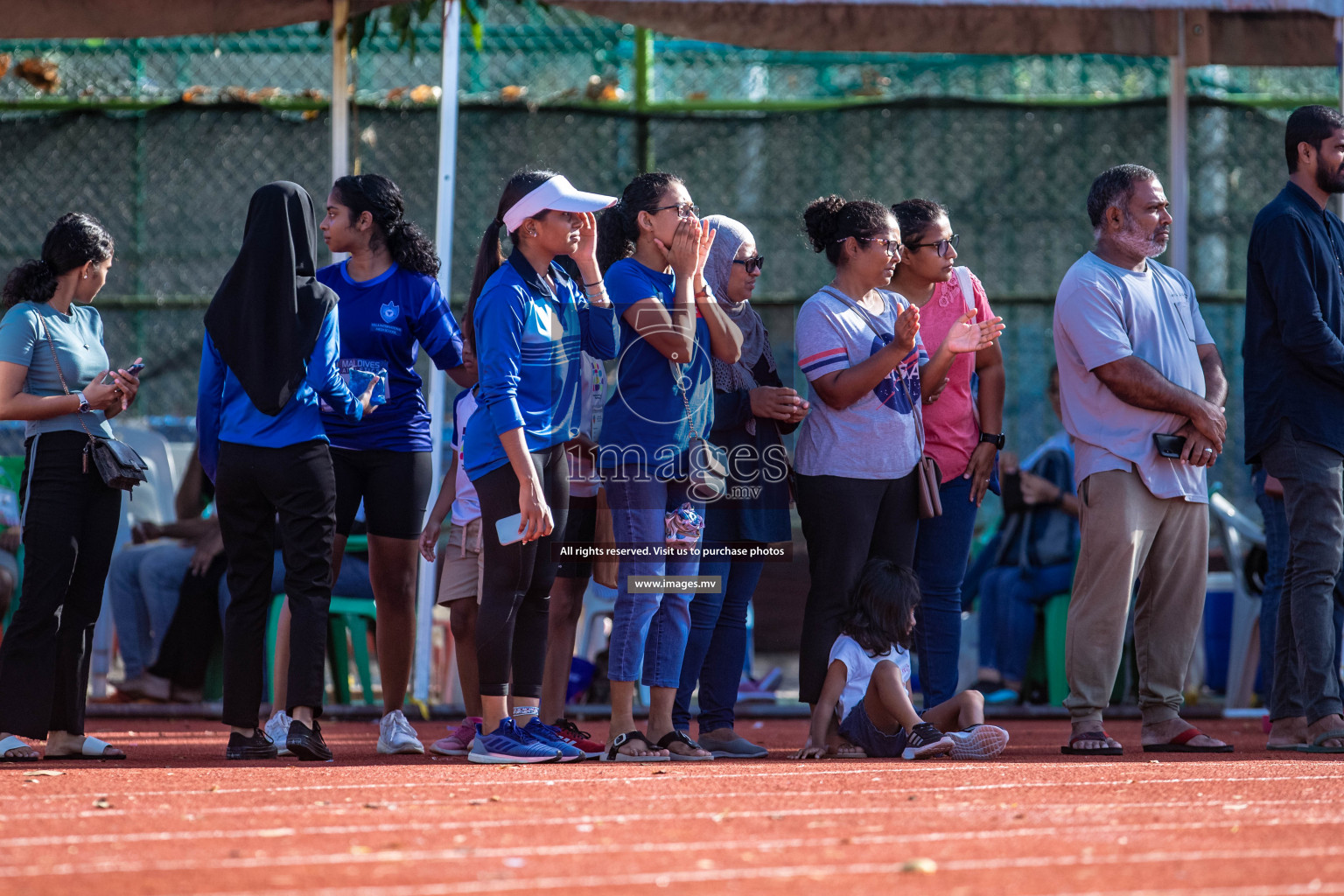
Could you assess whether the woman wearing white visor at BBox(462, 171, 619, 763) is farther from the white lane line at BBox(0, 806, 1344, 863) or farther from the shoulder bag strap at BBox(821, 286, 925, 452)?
the white lane line at BBox(0, 806, 1344, 863)

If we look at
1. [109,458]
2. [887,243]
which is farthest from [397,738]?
[887,243]

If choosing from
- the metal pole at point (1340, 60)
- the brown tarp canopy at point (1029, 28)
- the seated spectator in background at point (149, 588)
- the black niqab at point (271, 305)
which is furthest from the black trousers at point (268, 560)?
the metal pole at point (1340, 60)

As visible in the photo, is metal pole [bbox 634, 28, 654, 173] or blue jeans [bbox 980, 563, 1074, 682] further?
metal pole [bbox 634, 28, 654, 173]

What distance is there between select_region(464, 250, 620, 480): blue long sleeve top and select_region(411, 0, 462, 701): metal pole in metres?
2.09

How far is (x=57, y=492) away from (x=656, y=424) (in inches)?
80.0

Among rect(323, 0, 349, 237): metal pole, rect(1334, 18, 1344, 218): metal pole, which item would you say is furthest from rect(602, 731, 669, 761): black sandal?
rect(1334, 18, 1344, 218): metal pole

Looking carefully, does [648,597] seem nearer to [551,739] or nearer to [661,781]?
[551,739]

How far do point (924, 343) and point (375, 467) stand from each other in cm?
204

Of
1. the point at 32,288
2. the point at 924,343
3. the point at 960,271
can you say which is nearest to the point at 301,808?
the point at 32,288

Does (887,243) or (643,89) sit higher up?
(643,89)

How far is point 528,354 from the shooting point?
5117 mm

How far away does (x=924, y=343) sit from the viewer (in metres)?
5.86

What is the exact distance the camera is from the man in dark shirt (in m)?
5.64

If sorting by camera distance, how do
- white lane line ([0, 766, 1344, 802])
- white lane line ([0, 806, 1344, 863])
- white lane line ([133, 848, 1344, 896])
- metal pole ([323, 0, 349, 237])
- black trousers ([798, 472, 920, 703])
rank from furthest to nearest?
metal pole ([323, 0, 349, 237]), black trousers ([798, 472, 920, 703]), white lane line ([0, 766, 1344, 802]), white lane line ([0, 806, 1344, 863]), white lane line ([133, 848, 1344, 896])
